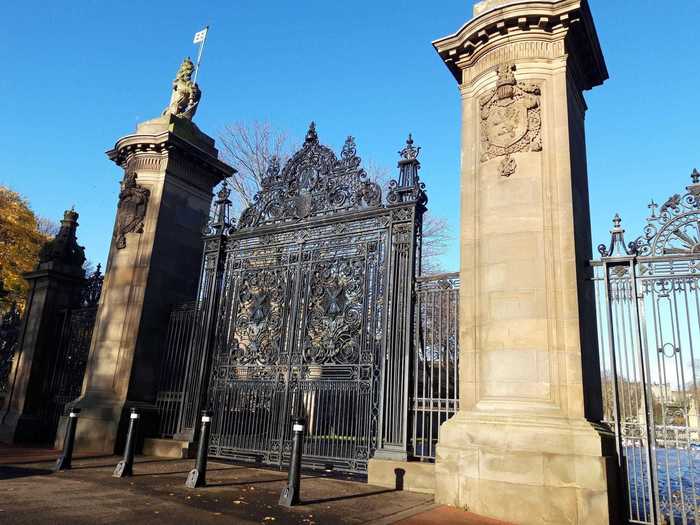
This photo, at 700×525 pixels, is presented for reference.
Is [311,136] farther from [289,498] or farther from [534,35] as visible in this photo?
[289,498]

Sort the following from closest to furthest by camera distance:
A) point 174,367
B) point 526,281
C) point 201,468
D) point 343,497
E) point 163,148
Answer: point 343,497 < point 526,281 < point 201,468 < point 174,367 < point 163,148

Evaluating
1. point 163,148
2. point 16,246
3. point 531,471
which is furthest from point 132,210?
point 16,246

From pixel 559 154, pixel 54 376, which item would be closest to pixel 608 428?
pixel 559 154

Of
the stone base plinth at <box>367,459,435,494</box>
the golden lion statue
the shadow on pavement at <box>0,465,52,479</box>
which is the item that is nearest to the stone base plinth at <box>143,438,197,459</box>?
the shadow on pavement at <box>0,465,52,479</box>

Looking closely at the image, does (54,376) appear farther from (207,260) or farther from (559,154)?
(559,154)

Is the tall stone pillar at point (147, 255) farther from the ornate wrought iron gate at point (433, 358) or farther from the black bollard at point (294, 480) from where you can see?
the ornate wrought iron gate at point (433, 358)

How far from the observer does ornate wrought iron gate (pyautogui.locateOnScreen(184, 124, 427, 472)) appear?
9250 millimetres

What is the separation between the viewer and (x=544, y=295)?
7312mm

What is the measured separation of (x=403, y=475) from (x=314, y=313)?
11.8 feet

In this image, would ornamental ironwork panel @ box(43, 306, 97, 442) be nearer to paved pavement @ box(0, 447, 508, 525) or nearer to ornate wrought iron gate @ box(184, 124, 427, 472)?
ornate wrought iron gate @ box(184, 124, 427, 472)

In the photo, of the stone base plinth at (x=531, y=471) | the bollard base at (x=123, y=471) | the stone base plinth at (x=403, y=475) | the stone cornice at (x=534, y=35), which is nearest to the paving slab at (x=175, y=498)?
the bollard base at (x=123, y=471)

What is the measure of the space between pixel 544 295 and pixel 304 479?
196 inches

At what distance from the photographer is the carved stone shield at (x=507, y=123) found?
8.12 metres

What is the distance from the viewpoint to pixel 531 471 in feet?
21.5
